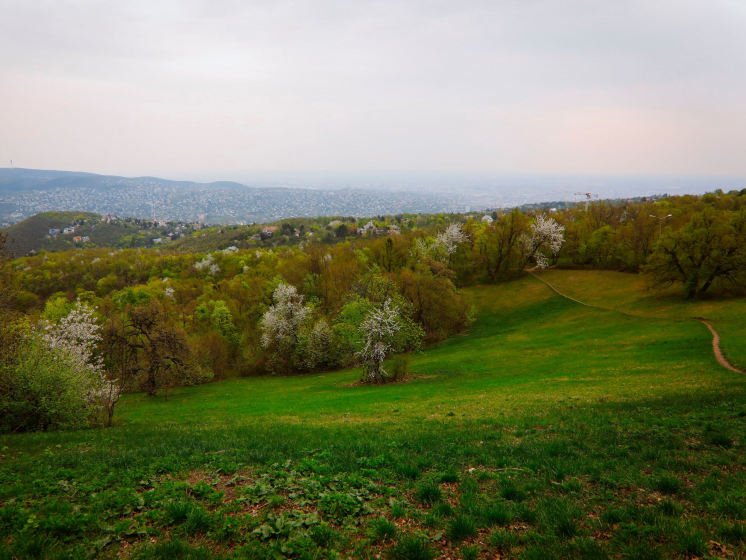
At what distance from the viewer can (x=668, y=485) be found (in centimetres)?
778

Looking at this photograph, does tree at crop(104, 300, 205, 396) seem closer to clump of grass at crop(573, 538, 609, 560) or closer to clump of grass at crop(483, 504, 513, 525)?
clump of grass at crop(483, 504, 513, 525)

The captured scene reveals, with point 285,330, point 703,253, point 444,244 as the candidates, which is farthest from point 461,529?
point 444,244

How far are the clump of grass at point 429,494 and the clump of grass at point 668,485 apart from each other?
4919 millimetres

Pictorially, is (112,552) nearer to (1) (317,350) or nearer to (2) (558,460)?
(2) (558,460)

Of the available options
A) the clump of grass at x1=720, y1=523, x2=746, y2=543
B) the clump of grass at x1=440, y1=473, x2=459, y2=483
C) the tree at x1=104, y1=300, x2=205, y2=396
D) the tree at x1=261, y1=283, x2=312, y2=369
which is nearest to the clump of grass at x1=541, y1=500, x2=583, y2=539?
the clump of grass at x1=720, y1=523, x2=746, y2=543

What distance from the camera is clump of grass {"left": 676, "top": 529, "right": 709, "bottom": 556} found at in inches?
211

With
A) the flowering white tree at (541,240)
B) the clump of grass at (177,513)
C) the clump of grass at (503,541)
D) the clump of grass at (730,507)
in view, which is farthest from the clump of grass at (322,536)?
the flowering white tree at (541,240)

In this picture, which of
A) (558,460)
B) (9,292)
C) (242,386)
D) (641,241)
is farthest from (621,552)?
(641,241)

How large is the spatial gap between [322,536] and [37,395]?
18846 millimetres

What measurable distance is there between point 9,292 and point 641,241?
84.7 m

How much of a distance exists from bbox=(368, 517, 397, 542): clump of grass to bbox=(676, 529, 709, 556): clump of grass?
4.64 meters

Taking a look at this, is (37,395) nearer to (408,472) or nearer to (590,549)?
(408,472)

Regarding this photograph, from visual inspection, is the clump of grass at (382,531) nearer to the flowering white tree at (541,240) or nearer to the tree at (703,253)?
the tree at (703,253)

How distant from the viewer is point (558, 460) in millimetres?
9875
